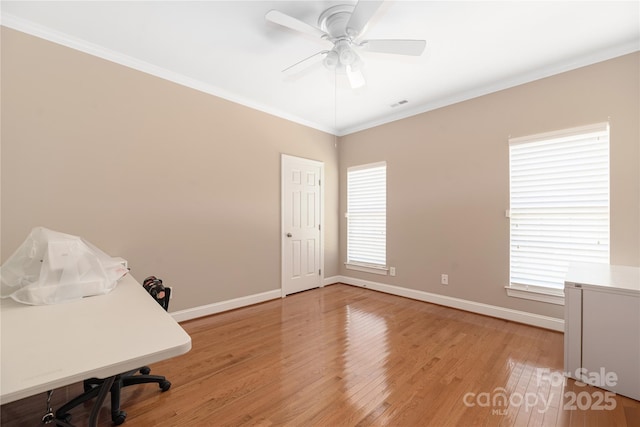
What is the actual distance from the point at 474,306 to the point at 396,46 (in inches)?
122

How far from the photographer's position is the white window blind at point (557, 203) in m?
2.61

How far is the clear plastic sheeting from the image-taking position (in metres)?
1.45

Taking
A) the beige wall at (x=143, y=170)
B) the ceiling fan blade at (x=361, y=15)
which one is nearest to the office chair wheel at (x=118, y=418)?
the beige wall at (x=143, y=170)

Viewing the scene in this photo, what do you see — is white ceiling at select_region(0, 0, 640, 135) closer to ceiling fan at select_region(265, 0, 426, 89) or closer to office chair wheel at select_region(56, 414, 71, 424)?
ceiling fan at select_region(265, 0, 426, 89)

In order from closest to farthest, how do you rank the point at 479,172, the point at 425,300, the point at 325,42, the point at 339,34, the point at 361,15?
the point at 361,15
the point at 339,34
the point at 325,42
the point at 479,172
the point at 425,300

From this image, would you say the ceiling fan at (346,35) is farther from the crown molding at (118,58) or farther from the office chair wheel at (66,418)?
the office chair wheel at (66,418)

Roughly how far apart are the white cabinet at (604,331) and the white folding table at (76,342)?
8.70 ft

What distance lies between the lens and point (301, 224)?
14.4 ft

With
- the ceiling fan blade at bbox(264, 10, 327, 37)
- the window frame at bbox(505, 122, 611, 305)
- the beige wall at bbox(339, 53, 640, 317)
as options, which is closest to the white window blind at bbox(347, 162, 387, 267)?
the beige wall at bbox(339, 53, 640, 317)

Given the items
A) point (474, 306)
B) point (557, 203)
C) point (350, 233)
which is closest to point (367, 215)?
point (350, 233)

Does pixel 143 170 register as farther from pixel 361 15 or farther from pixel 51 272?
pixel 361 15

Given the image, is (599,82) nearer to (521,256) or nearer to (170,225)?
(521,256)

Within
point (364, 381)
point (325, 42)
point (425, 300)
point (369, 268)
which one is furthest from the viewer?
point (369, 268)

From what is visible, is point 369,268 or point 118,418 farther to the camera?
point 369,268
